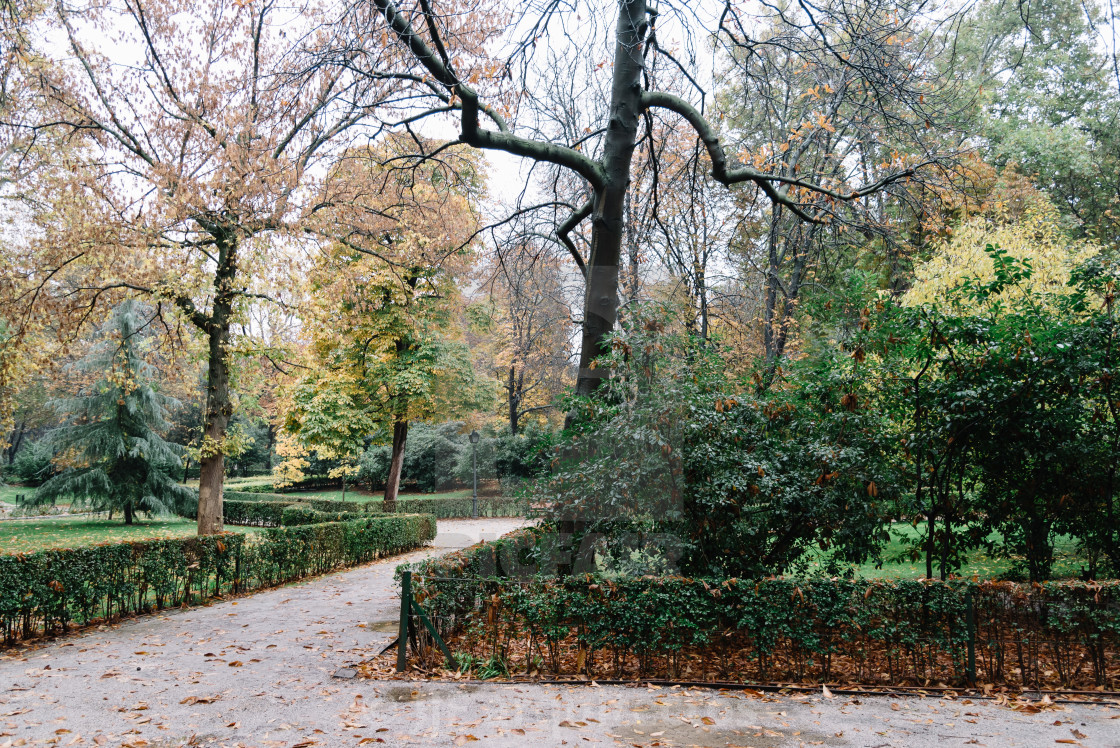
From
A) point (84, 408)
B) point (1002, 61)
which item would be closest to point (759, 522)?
point (1002, 61)

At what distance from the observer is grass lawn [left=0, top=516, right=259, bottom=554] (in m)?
17.4

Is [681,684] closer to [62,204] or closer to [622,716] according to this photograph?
[622,716]

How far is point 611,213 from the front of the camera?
801 centimetres

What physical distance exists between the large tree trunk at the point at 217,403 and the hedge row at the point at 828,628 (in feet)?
31.2

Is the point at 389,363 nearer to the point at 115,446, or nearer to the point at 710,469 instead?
the point at 115,446

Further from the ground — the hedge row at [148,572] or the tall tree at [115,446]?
the tall tree at [115,446]

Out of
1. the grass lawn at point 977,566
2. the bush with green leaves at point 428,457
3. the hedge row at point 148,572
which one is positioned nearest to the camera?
the hedge row at point 148,572

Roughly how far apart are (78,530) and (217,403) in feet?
39.0

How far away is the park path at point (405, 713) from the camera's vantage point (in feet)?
14.9

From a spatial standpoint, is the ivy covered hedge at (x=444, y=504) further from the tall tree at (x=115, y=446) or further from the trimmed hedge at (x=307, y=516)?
the trimmed hedge at (x=307, y=516)

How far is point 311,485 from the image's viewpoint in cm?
4022

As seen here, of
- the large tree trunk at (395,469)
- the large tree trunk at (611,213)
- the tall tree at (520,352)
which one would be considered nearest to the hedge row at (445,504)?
the large tree trunk at (395,469)

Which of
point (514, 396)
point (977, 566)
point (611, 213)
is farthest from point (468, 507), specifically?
point (611, 213)

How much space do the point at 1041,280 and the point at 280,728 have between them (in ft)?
45.8
